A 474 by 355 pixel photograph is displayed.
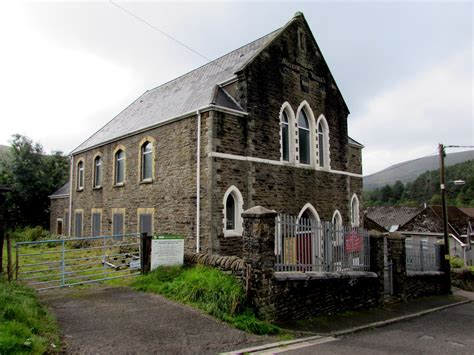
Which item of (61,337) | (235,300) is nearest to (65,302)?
(61,337)

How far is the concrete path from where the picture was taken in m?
5.96

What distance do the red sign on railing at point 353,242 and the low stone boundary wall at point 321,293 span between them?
776 millimetres

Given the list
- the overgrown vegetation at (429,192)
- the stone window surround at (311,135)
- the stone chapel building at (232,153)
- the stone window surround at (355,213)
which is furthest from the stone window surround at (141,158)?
the overgrown vegetation at (429,192)

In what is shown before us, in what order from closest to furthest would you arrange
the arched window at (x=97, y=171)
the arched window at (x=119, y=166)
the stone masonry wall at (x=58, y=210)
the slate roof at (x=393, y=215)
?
the arched window at (x=119, y=166) < the arched window at (x=97, y=171) < the stone masonry wall at (x=58, y=210) < the slate roof at (x=393, y=215)

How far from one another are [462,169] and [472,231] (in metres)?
72.4

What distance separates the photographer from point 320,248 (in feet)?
33.0

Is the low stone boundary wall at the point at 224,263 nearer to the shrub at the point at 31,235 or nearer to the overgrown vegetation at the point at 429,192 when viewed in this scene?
the shrub at the point at 31,235

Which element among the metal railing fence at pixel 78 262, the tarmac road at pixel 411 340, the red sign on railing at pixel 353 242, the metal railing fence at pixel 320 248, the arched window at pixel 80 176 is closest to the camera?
the tarmac road at pixel 411 340

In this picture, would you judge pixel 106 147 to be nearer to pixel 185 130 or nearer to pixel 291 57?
pixel 185 130

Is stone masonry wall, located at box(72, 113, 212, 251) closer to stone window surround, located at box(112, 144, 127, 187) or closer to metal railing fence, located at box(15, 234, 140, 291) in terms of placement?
stone window surround, located at box(112, 144, 127, 187)

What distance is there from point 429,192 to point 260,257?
4223 inches

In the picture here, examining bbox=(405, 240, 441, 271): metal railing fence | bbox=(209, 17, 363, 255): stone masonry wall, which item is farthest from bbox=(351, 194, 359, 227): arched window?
bbox=(405, 240, 441, 271): metal railing fence

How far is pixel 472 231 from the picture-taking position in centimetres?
4391

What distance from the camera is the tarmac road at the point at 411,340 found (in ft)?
22.6
